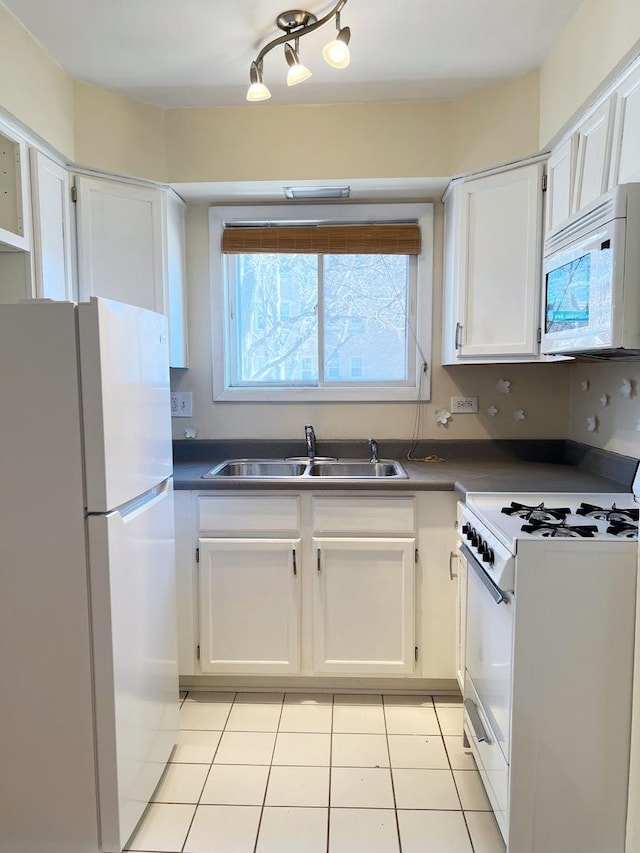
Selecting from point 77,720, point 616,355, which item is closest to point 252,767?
point 77,720

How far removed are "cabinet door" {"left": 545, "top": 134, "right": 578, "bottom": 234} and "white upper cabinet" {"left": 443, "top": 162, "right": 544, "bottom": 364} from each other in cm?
5

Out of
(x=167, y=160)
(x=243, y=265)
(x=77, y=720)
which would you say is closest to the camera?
(x=77, y=720)

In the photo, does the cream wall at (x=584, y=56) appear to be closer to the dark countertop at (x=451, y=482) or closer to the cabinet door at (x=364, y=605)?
the dark countertop at (x=451, y=482)

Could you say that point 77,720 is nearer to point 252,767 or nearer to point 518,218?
point 252,767

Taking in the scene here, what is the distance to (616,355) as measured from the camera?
5.58 ft

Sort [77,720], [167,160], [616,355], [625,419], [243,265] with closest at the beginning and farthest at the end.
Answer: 1. [77,720]
2. [616,355]
3. [625,419]
4. [167,160]
5. [243,265]

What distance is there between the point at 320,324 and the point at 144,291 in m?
0.87

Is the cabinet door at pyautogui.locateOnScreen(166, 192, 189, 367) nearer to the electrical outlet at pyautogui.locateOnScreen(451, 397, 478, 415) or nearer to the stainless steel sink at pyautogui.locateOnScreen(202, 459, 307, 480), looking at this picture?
the stainless steel sink at pyautogui.locateOnScreen(202, 459, 307, 480)

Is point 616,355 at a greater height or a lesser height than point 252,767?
greater

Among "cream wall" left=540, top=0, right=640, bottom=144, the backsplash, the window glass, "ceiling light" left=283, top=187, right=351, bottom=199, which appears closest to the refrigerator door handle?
the window glass

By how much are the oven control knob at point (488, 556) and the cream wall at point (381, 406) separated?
3.76ft

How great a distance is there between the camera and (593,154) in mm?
1697

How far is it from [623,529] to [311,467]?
4.59 feet

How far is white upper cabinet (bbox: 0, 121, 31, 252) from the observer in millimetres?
1805
